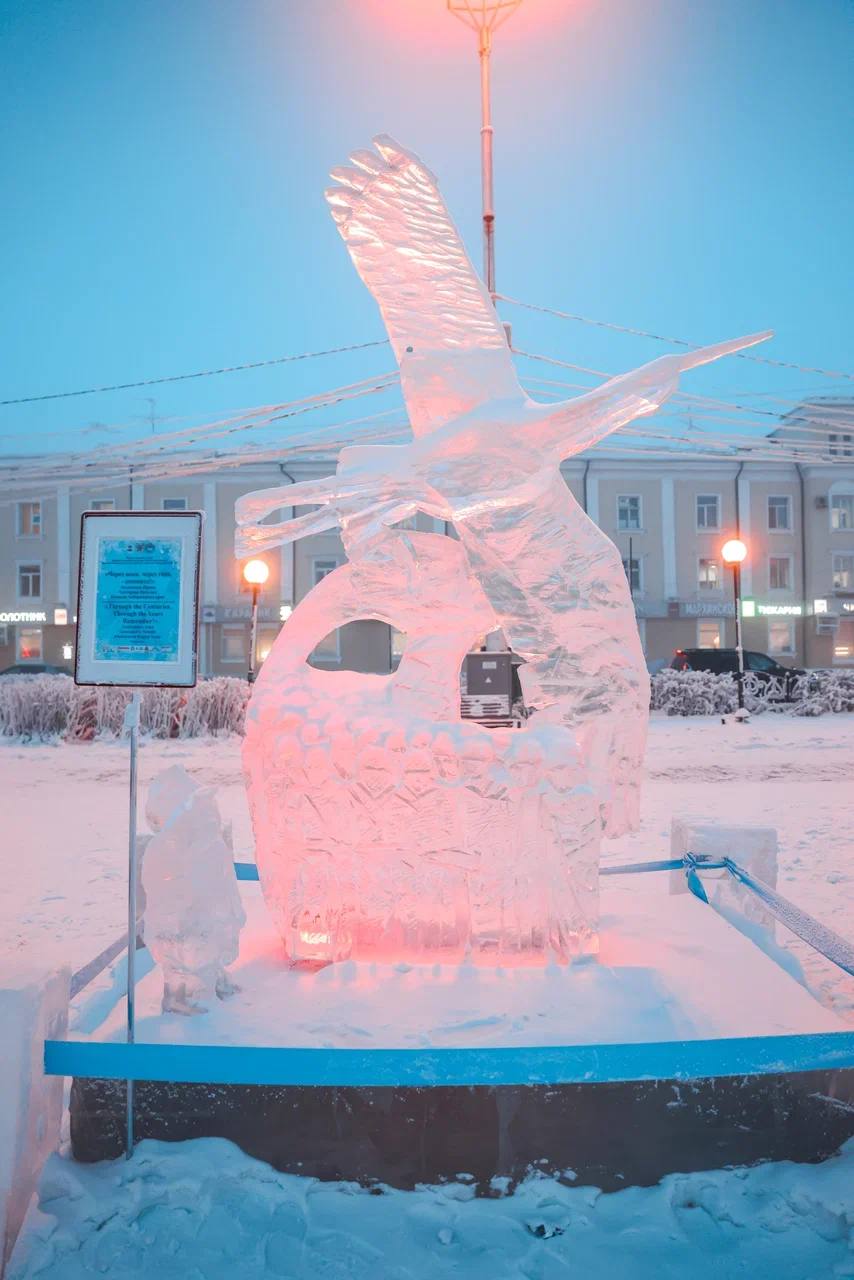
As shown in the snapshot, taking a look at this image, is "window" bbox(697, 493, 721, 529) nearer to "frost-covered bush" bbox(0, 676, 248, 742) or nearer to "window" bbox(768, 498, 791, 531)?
"window" bbox(768, 498, 791, 531)

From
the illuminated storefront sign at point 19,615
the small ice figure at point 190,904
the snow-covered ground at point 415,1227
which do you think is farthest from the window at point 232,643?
the snow-covered ground at point 415,1227

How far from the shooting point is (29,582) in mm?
25906

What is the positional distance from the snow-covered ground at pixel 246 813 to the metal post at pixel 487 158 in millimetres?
5769

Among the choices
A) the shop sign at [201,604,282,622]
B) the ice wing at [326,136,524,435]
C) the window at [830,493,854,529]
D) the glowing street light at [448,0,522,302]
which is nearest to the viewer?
the ice wing at [326,136,524,435]

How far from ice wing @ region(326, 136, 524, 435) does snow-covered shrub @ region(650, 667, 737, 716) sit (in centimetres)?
1209

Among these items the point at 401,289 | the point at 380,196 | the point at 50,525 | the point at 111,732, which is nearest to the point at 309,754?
the point at 401,289

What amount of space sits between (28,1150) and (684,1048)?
173 cm

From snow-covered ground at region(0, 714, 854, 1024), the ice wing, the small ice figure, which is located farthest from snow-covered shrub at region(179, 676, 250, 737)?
the small ice figure

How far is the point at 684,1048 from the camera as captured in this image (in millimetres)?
2453

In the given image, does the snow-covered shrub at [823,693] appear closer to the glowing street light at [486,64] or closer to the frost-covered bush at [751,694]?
the frost-covered bush at [751,694]

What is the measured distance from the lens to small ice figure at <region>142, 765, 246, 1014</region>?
2.93m

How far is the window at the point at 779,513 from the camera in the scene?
86.6 feet

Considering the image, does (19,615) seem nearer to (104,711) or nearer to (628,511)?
(104,711)

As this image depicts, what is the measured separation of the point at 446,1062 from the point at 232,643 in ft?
81.5
